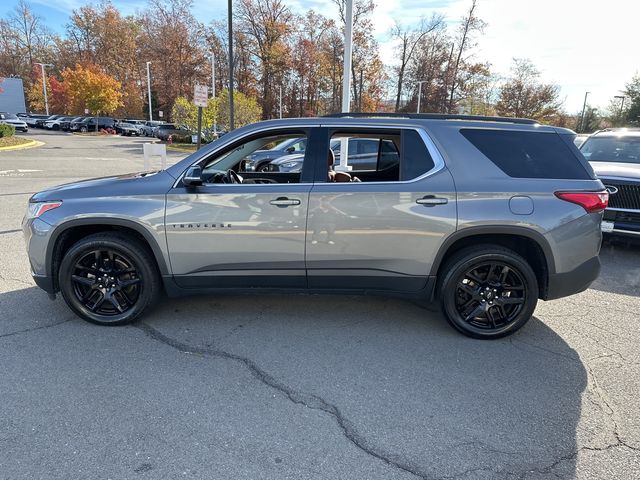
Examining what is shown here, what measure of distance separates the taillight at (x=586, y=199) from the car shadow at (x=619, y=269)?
6.78 ft

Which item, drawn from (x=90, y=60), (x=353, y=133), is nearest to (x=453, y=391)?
(x=353, y=133)

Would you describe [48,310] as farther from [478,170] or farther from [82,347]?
[478,170]

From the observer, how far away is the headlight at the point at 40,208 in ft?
11.9

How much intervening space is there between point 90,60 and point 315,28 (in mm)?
34145

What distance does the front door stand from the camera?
3.52 m

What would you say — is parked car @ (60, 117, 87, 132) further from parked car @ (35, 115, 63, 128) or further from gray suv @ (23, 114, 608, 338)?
gray suv @ (23, 114, 608, 338)

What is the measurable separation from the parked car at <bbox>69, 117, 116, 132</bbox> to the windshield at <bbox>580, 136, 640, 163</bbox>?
47295 mm

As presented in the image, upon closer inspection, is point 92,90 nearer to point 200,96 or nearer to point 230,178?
point 200,96

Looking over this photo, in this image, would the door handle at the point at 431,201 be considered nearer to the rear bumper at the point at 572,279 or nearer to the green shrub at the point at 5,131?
the rear bumper at the point at 572,279

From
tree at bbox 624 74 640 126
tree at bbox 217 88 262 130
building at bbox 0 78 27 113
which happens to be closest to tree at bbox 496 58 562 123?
tree at bbox 624 74 640 126

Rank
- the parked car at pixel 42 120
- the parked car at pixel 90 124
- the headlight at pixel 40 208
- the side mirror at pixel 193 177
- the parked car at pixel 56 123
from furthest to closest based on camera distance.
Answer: the parked car at pixel 42 120, the parked car at pixel 56 123, the parked car at pixel 90 124, the headlight at pixel 40 208, the side mirror at pixel 193 177

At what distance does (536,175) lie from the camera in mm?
3533

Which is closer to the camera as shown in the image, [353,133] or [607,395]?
[607,395]

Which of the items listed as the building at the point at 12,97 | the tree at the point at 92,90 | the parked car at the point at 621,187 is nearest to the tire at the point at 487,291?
the parked car at the point at 621,187
